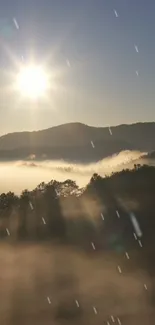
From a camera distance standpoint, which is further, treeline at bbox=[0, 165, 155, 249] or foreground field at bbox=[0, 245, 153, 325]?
treeline at bbox=[0, 165, 155, 249]

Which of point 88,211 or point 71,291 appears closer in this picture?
point 71,291

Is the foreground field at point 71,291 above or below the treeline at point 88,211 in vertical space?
below

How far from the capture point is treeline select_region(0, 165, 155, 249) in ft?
436

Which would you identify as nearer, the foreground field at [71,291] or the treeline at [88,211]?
the foreground field at [71,291]

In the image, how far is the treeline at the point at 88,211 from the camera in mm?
133000

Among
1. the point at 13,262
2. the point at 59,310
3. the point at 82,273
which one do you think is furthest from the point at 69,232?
the point at 59,310

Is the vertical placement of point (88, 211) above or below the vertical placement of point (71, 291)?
above

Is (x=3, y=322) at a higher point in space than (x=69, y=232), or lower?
lower

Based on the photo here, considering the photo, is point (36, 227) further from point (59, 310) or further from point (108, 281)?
point (59, 310)

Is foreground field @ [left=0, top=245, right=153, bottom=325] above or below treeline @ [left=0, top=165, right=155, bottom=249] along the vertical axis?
below

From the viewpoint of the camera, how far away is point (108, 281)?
7875cm

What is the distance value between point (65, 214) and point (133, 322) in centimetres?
9571

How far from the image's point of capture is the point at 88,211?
15400cm

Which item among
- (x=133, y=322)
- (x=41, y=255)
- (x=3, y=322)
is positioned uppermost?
(x=41, y=255)
